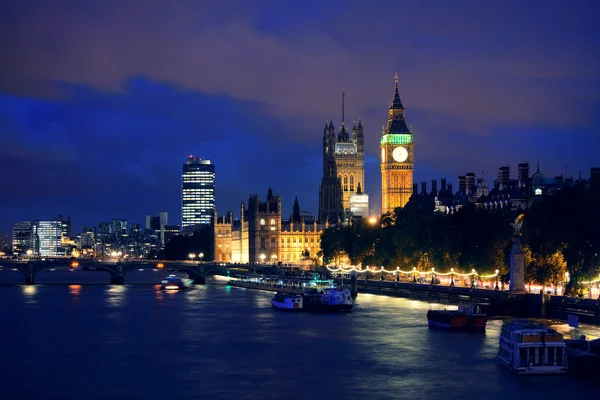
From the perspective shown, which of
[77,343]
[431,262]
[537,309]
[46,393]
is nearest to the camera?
[46,393]

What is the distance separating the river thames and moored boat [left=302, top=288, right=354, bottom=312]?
2.06m

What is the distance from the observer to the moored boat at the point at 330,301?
101m

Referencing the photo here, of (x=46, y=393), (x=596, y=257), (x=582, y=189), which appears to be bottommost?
(x=46, y=393)

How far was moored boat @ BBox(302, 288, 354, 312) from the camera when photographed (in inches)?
3957

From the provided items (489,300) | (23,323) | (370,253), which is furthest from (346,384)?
(370,253)

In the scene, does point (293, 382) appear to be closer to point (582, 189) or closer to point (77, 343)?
point (77, 343)

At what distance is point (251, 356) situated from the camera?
224 ft

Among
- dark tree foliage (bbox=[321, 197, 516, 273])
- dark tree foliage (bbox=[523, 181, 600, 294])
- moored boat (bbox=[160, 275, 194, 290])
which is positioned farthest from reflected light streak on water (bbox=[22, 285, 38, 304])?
dark tree foliage (bbox=[523, 181, 600, 294])

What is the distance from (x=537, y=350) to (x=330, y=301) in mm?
45191

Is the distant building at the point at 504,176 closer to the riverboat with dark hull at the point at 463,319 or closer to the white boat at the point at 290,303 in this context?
the white boat at the point at 290,303

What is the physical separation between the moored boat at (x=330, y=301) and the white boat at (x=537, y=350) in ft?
140

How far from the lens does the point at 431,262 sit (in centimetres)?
11581

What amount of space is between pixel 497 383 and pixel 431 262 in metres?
59.5

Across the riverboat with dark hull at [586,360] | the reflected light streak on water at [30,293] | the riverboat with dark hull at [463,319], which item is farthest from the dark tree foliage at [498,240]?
the reflected light streak on water at [30,293]
